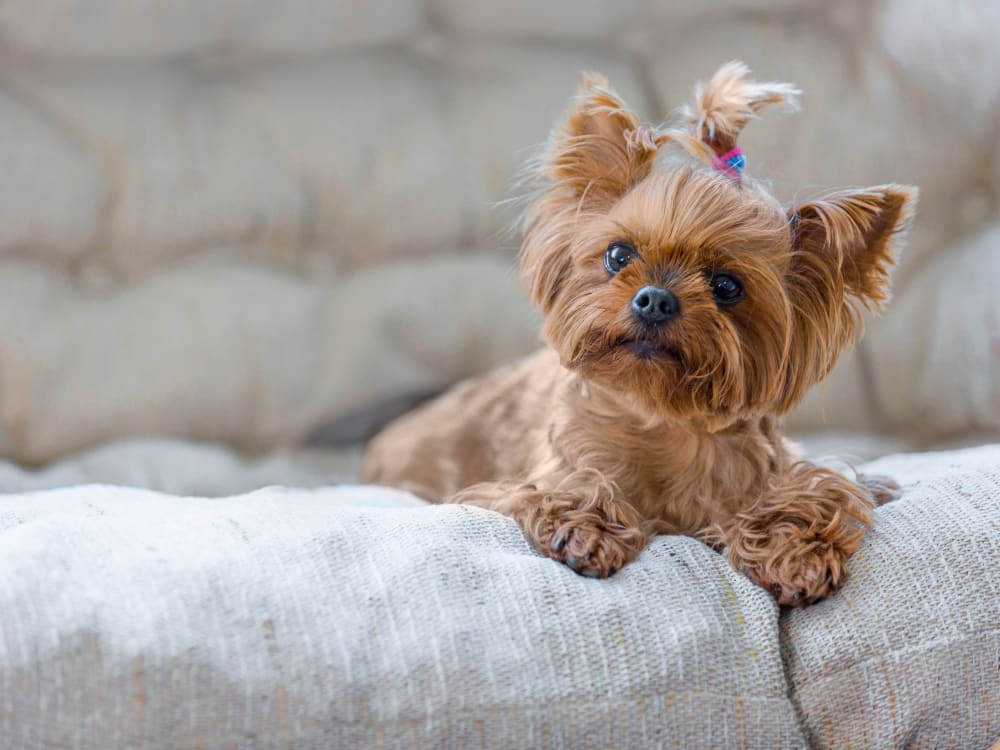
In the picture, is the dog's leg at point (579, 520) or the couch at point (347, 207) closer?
the dog's leg at point (579, 520)

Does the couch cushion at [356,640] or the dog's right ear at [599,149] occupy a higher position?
the dog's right ear at [599,149]

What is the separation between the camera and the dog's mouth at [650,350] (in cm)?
136

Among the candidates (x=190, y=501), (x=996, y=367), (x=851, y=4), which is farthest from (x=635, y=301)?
(x=851, y=4)

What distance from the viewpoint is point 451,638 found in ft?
3.73

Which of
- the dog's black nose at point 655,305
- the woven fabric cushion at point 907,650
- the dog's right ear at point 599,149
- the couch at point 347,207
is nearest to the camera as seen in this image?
the woven fabric cushion at point 907,650

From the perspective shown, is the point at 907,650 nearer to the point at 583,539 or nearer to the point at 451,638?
the point at 583,539

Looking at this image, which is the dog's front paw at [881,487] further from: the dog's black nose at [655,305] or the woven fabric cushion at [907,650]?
the dog's black nose at [655,305]

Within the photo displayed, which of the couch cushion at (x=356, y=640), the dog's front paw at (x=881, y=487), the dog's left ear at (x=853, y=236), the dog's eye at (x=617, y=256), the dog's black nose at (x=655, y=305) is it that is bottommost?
the couch cushion at (x=356, y=640)

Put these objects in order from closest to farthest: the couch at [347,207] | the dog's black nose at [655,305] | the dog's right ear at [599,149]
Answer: the dog's black nose at [655,305] < the dog's right ear at [599,149] < the couch at [347,207]

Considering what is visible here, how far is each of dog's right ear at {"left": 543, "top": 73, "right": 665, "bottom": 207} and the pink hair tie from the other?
88mm

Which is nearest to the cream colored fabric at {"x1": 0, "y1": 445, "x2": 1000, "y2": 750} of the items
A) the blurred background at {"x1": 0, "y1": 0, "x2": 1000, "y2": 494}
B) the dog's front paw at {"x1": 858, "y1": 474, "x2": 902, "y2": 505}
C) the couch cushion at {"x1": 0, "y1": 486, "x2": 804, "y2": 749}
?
the couch cushion at {"x1": 0, "y1": 486, "x2": 804, "y2": 749}

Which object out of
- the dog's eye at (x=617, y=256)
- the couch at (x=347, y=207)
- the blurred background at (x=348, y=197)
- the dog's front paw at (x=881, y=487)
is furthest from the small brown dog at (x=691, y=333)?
the blurred background at (x=348, y=197)

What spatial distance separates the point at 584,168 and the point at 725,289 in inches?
11.5

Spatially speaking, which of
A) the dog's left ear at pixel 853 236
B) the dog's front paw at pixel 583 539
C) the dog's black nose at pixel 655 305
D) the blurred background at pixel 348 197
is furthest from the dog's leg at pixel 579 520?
the blurred background at pixel 348 197
